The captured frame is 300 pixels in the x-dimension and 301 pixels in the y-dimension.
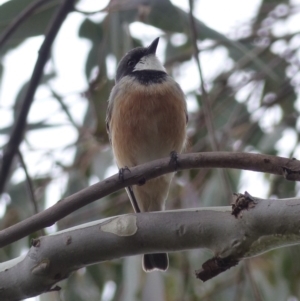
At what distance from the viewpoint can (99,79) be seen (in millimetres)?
2713

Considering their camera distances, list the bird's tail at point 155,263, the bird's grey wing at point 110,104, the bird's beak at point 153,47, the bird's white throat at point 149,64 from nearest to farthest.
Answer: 1. the bird's tail at point 155,263
2. the bird's grey wing at point 110,104
3. the bird's white throat at point 149,64
4. the bird's beak at point 153,47

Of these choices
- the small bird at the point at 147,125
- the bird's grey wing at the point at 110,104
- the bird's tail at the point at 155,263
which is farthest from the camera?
the bird's grey wing at the point at 110,104

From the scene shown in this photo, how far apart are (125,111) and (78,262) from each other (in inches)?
45.3

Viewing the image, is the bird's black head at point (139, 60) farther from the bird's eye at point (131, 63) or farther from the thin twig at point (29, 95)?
the thin twig at point (29, 95)

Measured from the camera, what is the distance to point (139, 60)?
299cm

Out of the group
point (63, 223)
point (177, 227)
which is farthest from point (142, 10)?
point (177, 227)

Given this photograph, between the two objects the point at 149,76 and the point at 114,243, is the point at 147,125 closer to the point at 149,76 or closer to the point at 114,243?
the point at 149,76

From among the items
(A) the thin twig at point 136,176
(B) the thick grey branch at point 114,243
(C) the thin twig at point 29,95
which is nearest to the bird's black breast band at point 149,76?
(C) the thin twig at point 29,95

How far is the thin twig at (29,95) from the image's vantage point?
6.51ft

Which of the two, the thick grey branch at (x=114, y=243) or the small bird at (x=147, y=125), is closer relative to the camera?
the thick grey branch at (x=114, y=243)

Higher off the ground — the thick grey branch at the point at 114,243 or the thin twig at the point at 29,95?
the thin twig at the point at 29,95

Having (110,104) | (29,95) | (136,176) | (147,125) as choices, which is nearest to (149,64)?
(110,104)

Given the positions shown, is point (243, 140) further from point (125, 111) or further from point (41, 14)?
point (41, 14)

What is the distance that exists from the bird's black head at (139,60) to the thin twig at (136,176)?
4.78 ft
